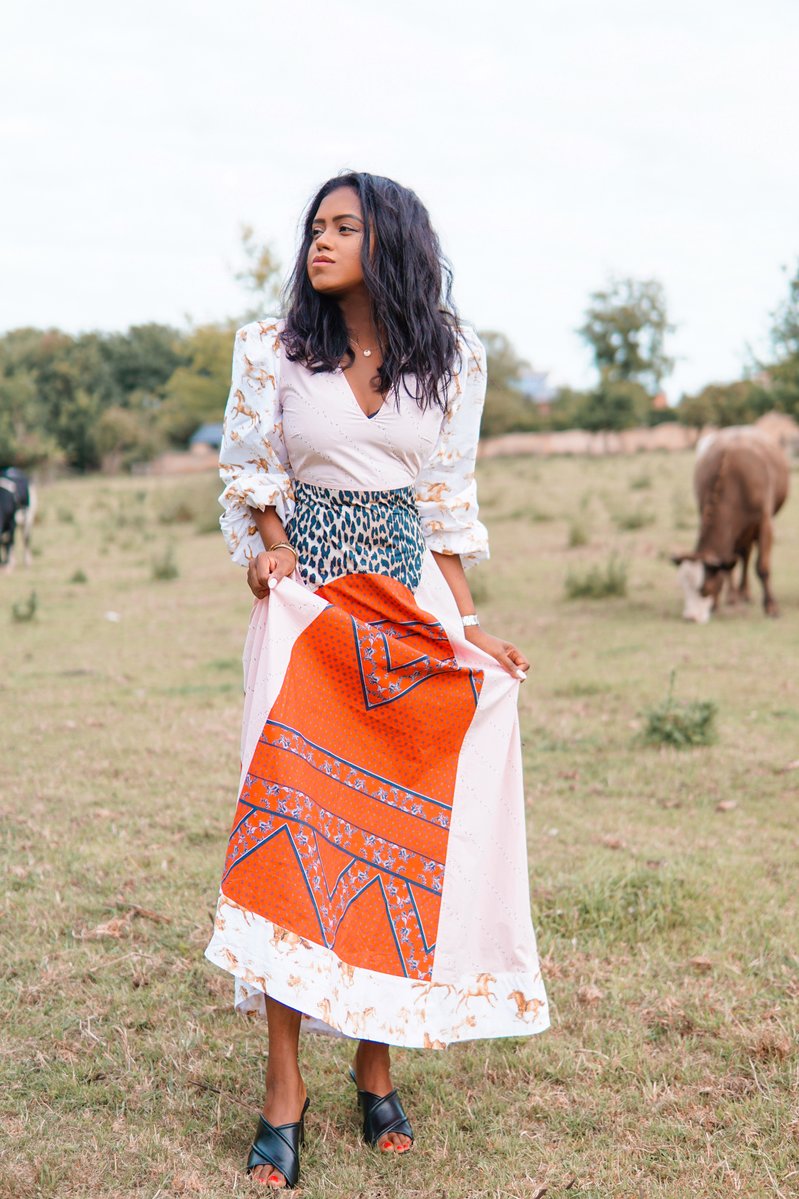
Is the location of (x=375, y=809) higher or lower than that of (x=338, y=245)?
lower

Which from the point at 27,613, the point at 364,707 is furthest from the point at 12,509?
the point at 364,707

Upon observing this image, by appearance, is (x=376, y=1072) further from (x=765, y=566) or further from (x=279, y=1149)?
(x=765, y=566)

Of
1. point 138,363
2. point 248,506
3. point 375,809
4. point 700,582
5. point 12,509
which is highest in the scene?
point 138,363

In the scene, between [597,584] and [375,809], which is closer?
[375,809]

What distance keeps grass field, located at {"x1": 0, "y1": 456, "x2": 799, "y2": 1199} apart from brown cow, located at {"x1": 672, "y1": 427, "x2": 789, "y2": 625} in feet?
7.67

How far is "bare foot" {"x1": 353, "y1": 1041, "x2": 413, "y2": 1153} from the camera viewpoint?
2.55 meters

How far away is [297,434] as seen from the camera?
2488mm

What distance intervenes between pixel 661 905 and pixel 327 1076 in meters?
1.39

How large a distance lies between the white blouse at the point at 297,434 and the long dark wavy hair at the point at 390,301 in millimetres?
37

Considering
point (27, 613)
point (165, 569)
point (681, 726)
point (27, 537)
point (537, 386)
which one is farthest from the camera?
point (537, 386)

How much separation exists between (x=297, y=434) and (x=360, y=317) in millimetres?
A: 329

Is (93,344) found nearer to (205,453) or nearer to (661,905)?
(205,453)

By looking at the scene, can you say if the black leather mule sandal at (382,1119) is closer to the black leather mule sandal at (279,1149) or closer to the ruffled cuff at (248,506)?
the black leather mule sandal at (279,1149)

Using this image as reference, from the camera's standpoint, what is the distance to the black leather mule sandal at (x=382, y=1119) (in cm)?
254
